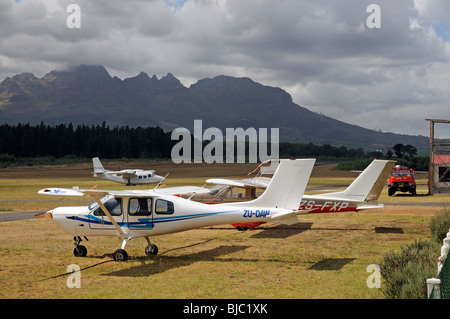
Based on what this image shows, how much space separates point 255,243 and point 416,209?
16630 millimetres

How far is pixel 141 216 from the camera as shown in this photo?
16.8 meters

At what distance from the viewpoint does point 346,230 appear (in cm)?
2359

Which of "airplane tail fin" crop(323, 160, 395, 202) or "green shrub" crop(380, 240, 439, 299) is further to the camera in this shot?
"airplane tail fin" crop(323, 160, 395, 202)

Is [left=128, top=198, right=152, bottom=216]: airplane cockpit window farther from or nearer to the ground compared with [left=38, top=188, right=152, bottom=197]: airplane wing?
nearer to the ground

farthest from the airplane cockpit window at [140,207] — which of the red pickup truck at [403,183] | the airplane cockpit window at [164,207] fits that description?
the red pickup truck at [403,183]

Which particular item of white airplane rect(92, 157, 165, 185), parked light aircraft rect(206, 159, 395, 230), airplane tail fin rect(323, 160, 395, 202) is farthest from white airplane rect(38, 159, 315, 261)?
white airplane rect(92, 157, 165, 185)

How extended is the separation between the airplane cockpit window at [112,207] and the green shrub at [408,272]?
8.47 meters

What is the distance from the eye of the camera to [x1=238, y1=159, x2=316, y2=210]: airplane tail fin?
54.3ft

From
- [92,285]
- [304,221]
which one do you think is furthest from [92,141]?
[92,285]

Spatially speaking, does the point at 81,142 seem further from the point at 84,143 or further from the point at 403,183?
the point at 403,183

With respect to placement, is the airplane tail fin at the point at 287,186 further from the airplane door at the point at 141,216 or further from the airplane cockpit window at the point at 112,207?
the airplane cockpit window at the point at 112,207

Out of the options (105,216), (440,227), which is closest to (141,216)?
(105,216)

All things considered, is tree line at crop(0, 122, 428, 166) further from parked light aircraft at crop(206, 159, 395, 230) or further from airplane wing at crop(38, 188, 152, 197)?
airplane wing at crop(38, 188, 152, 197)
